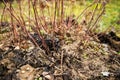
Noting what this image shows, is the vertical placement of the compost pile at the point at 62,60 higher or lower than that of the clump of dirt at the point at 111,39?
lower

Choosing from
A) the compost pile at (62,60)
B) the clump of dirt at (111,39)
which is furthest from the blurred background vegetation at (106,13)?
the compost pile at (62,60)

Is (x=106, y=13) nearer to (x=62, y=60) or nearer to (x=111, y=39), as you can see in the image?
(x=111, y=39)

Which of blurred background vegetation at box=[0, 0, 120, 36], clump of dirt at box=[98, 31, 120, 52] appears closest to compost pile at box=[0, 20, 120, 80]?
clump of dirt at box=[98, 31, 120, 52]

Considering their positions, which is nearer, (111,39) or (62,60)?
(62,60)

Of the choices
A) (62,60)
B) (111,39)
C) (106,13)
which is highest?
(106,13)

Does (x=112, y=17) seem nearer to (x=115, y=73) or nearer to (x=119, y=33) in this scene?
(x=119, y=33)

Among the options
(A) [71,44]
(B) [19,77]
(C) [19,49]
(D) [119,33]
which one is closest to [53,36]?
(A) [71,44]

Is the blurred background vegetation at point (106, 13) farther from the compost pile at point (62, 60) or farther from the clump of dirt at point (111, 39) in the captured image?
the compost pile at point (62, 60)

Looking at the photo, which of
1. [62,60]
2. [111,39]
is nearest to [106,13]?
[111,39]
